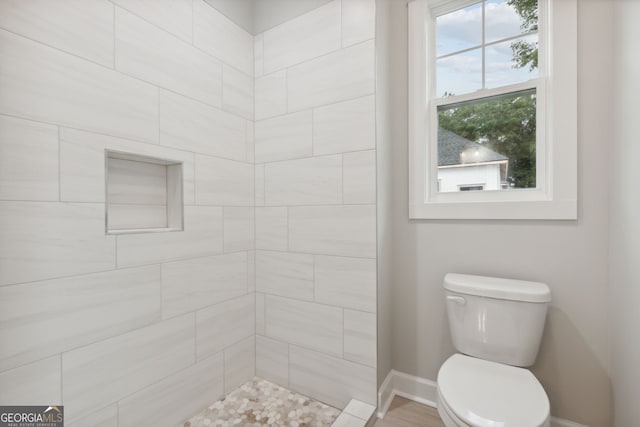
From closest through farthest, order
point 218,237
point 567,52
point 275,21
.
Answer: point 567,52 → point 218,237 → point 275,21

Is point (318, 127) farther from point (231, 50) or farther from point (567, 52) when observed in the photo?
point (567, 52)

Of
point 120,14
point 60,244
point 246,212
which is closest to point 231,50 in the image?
point 120,14

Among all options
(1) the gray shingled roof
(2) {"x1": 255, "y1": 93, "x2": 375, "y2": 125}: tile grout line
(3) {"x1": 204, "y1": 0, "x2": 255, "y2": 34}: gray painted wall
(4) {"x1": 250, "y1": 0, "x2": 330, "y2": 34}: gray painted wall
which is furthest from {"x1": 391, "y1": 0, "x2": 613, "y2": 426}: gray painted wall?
(3) {"x1": 204, "y1": 0, "x2": 255, "y2": 34}: gray painted wall

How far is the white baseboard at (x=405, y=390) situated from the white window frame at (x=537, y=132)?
97 cm

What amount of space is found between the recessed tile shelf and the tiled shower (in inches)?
0.4

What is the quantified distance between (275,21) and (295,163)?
0.93 m

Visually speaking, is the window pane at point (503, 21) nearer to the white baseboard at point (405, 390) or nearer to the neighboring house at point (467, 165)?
the neighboring house at point (467, 165)

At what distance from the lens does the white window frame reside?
1416 millimetres

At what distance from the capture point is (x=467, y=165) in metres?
1.72

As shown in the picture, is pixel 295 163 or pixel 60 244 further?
pixel 295 163

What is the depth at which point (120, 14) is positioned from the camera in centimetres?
130

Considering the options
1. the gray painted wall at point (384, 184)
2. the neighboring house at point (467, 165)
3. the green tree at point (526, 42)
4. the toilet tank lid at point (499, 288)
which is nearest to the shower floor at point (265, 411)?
the gray painted wall at point (384, 184)

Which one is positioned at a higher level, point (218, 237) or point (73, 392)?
point (218, 237)

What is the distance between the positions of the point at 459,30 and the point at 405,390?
2.16 m
